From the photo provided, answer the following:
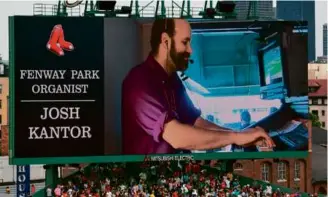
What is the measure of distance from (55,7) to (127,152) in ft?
17.4

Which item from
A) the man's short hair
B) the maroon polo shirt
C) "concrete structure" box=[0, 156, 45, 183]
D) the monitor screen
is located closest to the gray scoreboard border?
the maroon polo shirt

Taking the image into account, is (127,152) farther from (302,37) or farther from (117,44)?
(302,37)

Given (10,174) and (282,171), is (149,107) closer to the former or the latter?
(282,171)

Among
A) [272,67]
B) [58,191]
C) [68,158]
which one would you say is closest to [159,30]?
[272,67]

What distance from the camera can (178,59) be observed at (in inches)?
869

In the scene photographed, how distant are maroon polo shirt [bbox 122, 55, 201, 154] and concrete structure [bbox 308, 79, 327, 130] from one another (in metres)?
55.2

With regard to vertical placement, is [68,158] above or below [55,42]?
below

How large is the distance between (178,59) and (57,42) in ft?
12.7

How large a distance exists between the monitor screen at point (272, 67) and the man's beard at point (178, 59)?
8.71ft

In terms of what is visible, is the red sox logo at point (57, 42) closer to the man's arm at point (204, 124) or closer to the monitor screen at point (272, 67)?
the man's arm at point (204, 124)

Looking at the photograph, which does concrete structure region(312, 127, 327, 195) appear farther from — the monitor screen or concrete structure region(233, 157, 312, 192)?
the monitor screen

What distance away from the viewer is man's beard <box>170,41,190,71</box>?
72.3 feet

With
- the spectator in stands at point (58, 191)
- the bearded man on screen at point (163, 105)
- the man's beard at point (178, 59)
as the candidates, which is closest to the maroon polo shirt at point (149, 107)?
the bearded man on screen at point (163, 105)

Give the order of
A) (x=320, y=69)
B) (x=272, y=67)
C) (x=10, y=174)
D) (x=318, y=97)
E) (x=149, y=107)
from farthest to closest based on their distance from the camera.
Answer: (x=320, y=69)
(x=318, y=97)
(x=10, y=174)
(x=272, y=67)
(x=149, y=107)
